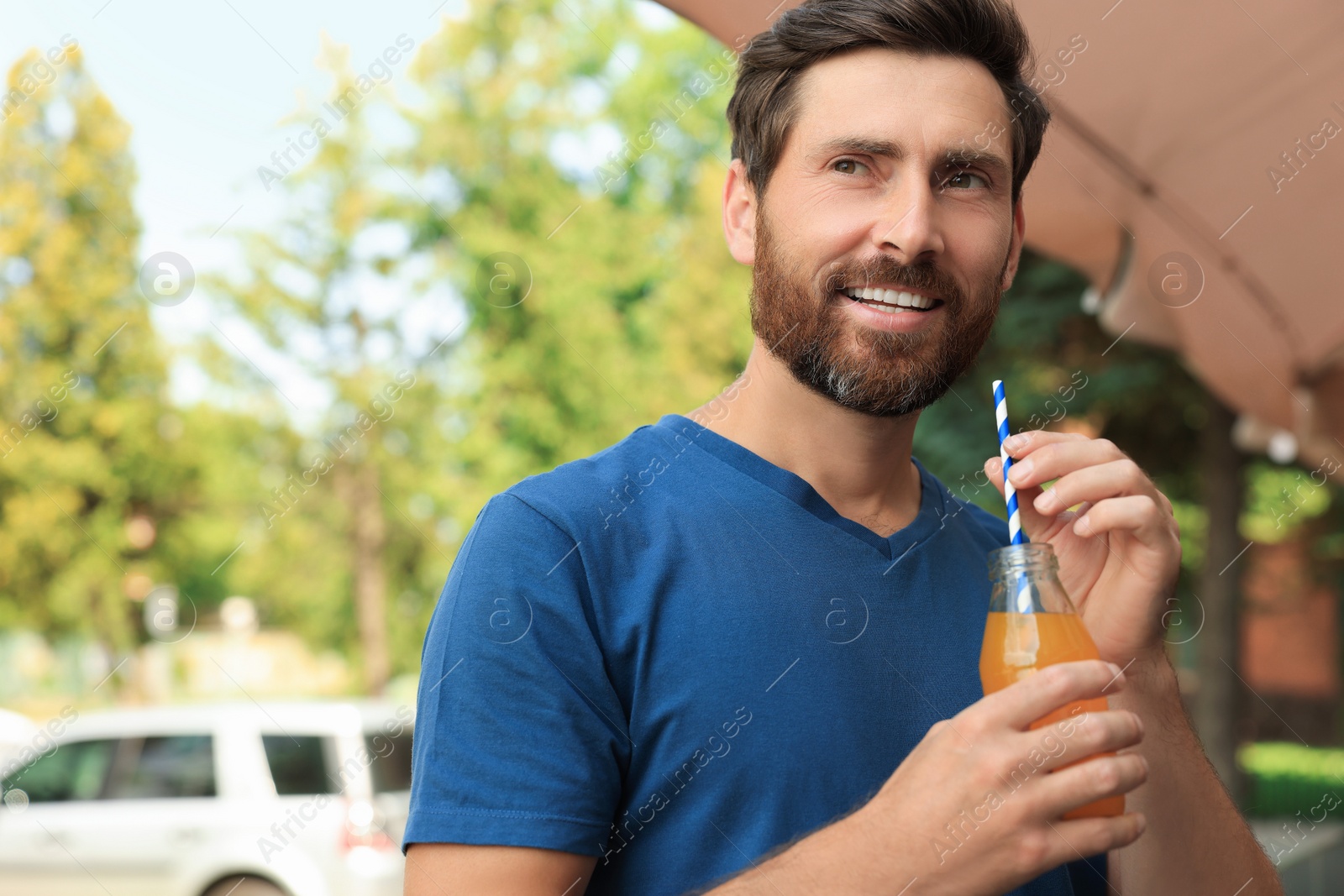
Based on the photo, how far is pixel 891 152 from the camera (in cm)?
167

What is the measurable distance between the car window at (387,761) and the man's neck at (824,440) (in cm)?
561

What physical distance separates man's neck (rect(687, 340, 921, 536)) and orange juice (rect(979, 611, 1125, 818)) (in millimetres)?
381

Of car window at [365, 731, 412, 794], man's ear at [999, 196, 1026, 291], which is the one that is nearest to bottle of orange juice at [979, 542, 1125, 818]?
man's ear at [999, 196, 1026, 291]

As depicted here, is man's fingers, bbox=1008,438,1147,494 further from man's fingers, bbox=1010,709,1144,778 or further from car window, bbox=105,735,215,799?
car window, bbox=105,735,215,799

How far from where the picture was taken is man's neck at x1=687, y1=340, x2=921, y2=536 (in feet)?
5.80

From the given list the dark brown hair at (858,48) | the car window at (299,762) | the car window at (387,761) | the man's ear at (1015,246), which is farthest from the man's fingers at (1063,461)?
the car window at (299,762)

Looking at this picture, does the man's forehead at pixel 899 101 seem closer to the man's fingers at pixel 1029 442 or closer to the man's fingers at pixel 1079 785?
the man's fingers at pixel 1029 442

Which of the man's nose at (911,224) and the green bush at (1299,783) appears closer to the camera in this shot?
the man's nose at (911,224)

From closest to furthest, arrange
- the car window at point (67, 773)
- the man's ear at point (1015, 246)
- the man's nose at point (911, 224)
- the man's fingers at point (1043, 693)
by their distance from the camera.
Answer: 1. the man's fingers at point (1043, 693)
2. the man's nose at point (911, 224)
3. the man's ear at point (1015, 246)
4. the car window at point (67, 773)

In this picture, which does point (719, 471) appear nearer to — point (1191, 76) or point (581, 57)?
point (1191, 76)

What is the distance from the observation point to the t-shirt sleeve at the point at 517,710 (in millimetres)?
1326

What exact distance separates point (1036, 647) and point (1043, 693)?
9.1 inches

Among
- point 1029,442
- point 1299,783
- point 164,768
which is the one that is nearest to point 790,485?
point 1029,442

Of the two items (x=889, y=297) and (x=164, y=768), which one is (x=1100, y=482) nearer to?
(x=889, y=297)
